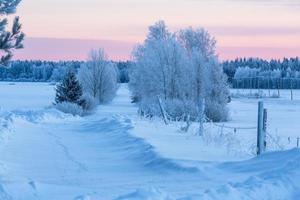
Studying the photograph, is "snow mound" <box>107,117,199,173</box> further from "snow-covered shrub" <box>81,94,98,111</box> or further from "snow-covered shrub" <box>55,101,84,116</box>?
"snow-covered shrub" <box>81,94,98,111</box>

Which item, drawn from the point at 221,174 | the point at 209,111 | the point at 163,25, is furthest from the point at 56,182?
the point at 163,25

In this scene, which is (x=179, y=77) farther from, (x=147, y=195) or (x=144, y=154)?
(x=147, y=195)

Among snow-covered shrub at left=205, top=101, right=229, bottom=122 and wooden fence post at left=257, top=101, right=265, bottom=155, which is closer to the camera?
wooden fence post at left=257, top=101, right=265, bottom=155

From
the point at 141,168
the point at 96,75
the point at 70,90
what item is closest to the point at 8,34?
the point at 141,168

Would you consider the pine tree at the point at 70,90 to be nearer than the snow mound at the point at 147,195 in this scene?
No

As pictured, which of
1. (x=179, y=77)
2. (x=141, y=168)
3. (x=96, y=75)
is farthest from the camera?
(x=96, y=75)

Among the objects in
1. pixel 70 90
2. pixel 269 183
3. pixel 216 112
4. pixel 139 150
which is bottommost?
pixel 216 112

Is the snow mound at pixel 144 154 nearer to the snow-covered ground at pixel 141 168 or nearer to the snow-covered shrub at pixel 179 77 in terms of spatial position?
the snow-covered ground at pixel 141 168

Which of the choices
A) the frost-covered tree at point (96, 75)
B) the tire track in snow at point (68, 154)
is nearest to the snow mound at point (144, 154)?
the tire track in snow at point (68, 154)

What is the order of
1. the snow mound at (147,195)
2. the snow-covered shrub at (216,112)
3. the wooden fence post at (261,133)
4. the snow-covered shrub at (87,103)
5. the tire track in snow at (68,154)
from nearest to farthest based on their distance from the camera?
the snow mound at (147,195) < the tire track in snow at (68,154) < the wooden fence post at (261,133) < the snow-covered shrub at (216,112) < the snow-covered shrub at (87,103)

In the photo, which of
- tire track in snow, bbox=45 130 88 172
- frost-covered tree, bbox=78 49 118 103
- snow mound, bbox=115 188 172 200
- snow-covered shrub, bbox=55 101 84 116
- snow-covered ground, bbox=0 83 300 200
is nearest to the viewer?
snow mound, bbox=115 188 172 200

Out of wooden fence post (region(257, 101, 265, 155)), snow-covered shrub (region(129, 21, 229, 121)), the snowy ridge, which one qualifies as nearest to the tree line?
snow-covered shrub (region(129, 21, 229, 121))

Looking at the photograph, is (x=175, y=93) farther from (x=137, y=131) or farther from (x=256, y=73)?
(x=256, y=73)

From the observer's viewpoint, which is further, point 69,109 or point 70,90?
point 70,90
